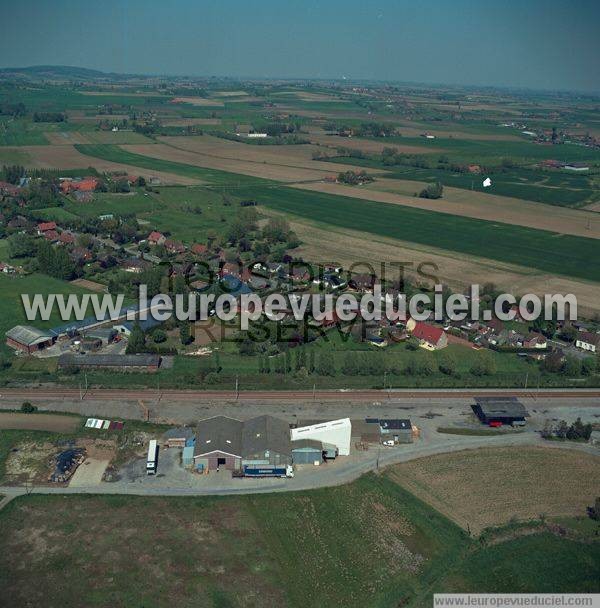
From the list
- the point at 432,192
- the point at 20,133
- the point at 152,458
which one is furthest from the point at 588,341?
the point at 20,133

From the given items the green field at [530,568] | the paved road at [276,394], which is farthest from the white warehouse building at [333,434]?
the green field at [530,568]

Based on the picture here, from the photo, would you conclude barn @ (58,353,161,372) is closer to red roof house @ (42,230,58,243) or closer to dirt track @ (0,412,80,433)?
dirt track @ (0,412,80,433)

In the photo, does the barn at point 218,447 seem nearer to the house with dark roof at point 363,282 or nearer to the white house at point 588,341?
the house with dark roof at point 363,282

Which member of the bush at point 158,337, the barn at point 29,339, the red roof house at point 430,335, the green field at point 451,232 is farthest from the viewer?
the green field at point 451,232

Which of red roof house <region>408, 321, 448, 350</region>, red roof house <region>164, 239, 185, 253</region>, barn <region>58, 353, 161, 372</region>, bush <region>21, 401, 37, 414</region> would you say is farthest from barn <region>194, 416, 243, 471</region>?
red roof house <region>164, 239, 185, 253</region>

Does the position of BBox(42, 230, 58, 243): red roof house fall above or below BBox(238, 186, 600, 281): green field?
below

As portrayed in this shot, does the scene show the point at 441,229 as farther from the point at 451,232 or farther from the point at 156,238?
the point at 156,238

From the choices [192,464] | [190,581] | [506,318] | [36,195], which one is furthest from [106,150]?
[190,581]
